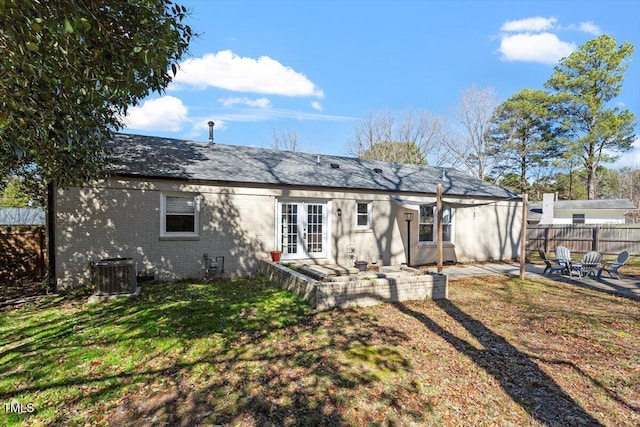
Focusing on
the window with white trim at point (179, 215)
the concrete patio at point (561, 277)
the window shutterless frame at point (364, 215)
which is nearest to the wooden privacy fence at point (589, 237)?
the concrete patio at point (561, 277)

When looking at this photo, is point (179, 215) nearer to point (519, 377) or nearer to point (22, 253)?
point (22, 253)

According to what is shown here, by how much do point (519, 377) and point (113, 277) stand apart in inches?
326

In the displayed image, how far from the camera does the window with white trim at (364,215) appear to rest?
12.9 meters

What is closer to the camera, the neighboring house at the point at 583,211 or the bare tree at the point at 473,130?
the neighboring house at the point at 583,211

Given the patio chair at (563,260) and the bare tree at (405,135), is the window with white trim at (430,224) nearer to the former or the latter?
the patio chair at (563,260)

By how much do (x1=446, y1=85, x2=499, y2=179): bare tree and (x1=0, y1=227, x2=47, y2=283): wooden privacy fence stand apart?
32.9 metres

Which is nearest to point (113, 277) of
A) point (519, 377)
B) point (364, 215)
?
point (519, 377)

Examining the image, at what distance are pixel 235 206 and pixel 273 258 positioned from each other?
2092 mm

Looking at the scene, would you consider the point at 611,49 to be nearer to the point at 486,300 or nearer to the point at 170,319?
the point at 486,300

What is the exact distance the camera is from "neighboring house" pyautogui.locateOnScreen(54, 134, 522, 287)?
9336 millimetres

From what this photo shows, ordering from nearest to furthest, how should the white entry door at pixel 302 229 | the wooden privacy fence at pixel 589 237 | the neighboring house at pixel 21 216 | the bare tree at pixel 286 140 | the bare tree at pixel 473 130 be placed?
the white entry door at pixel 302 229, the wooden privacy fence at pixel 589 237, the neighboring house at pixel 21 216, the bare tree at pixel 473 130, the bare tree at pixel 286 140

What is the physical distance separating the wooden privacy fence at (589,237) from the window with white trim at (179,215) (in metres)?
19.7

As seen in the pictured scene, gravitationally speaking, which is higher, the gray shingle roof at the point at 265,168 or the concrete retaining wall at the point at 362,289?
the gray shingle roof at the point at 265,168

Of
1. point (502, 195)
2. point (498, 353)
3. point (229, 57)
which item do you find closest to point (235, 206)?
point (229, 57)
